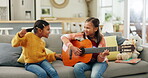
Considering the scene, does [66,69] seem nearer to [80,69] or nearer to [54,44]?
[80,69]

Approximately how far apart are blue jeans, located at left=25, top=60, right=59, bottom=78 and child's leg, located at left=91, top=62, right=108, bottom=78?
0.41 m

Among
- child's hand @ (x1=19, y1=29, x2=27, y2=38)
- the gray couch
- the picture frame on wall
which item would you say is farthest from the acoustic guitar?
the picture frame on wall

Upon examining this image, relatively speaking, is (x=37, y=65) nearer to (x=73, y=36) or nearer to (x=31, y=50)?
(x=31, y=50)

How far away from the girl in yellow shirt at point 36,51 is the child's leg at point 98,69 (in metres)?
0.41

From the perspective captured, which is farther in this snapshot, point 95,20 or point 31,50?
point 95,20

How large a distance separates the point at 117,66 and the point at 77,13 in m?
8.14

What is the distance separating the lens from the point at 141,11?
6.00 m

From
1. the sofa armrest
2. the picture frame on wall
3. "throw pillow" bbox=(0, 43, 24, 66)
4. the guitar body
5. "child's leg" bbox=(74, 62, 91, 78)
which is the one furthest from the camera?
the picture frame on wall

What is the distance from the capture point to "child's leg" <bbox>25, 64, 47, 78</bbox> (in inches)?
103

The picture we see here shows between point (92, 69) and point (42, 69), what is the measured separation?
0.56 meters

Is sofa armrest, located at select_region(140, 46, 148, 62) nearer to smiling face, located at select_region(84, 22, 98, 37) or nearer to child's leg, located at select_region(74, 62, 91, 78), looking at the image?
smiling face, located at select_region(84, 22, 98, 37)

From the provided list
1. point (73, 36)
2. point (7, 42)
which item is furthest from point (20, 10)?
point (73, 36)

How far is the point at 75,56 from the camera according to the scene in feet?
9.58

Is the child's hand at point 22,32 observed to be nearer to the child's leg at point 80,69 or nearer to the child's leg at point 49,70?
the child's leg at point 49,70
